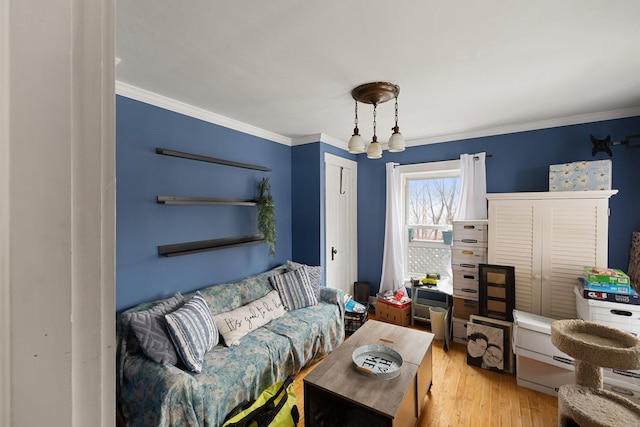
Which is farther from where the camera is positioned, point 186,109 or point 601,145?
point 601,145

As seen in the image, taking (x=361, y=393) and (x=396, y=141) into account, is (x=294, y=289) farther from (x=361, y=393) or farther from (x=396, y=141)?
(x=396, y=141)

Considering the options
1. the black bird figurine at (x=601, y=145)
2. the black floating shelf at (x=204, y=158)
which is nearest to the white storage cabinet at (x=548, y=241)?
the black bird figurine at (x=601, y=145)

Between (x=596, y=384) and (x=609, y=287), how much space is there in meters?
0.96

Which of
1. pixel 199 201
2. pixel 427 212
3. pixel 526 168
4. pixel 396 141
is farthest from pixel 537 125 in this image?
pixel 199 201

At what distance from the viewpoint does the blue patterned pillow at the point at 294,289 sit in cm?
296

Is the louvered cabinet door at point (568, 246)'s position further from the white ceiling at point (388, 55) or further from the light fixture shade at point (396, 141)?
the light fixture shade at point (396, 141)

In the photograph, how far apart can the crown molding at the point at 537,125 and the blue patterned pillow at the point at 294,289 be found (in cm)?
237

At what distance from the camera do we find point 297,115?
2.84m

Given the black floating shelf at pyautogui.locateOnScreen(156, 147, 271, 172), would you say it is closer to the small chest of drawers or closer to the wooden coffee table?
the wooden coffee table

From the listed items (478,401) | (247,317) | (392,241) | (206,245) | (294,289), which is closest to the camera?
(478,401)

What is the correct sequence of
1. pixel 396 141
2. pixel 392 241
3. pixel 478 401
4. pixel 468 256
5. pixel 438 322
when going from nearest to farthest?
pixel 396 141
pixel 478 401
pixel 468 256
pixel 438 322
pixel 392 241

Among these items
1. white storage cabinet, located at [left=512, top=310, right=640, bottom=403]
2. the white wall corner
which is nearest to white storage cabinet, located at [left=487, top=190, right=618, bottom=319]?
white storage cabinet, located at [left=512, top=310, right=640, bottom=403]

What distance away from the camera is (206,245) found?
8.90ft

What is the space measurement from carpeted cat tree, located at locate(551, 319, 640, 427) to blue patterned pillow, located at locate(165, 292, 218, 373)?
2228 millimetres
